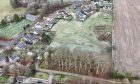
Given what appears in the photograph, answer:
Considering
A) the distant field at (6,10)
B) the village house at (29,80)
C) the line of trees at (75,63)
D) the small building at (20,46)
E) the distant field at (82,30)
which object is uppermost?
the distant field at (6,10)

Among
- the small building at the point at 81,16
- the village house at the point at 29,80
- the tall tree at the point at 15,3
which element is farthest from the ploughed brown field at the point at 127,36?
the tall tree at the point at 15,3

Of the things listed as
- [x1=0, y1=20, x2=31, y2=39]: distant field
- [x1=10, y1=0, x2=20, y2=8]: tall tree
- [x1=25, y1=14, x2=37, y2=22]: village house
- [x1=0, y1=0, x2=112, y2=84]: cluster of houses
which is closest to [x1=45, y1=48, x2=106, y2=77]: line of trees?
[x1=0, y1=0, x2=112, y2=84]: cluster of houses

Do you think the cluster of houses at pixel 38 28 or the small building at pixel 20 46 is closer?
the cluster of houses at pixel 38 28

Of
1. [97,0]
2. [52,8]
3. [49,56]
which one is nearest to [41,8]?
[52,8]

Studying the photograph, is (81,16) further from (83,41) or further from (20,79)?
(20,79)

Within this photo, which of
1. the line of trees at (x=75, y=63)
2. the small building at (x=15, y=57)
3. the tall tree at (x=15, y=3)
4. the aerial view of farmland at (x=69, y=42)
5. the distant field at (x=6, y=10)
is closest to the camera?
the aerial view of farmland at (x=69, y=42)

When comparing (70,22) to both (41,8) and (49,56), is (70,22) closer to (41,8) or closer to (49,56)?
(41,8)

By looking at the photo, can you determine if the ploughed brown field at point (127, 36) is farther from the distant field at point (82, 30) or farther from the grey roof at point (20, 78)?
the grey roof at point (20, 78)
